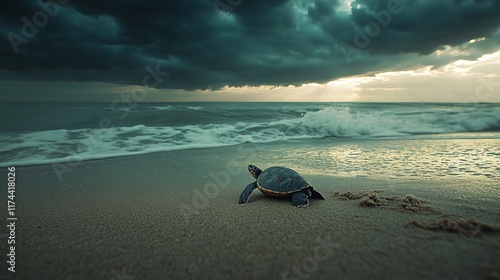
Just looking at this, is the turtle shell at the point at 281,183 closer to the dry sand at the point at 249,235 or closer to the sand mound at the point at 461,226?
the dry sand at the point at 249,235

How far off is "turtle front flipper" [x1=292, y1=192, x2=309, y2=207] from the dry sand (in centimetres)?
10

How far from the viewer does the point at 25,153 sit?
736 cm

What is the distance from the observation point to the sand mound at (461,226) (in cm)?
213

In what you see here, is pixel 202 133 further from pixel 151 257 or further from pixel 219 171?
pixel 151 257

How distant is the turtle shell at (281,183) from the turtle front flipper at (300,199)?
6 centimetres

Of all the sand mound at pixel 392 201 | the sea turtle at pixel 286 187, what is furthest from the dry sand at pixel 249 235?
the sea turtle at pixel 286 187

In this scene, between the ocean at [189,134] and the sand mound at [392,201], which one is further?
the ocean at [189,134]

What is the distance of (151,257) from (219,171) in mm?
3759

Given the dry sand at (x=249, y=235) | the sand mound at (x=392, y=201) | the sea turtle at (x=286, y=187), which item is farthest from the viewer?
the sea turtle at (x=286, y=187)

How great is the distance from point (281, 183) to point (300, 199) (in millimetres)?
371

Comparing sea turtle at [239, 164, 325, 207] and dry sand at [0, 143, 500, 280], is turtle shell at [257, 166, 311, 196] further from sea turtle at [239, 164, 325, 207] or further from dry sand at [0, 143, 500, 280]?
dry sand at [0, 143, 500, 280]

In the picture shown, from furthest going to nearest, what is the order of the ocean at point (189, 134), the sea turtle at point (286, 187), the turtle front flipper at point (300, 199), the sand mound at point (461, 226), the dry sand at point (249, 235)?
the ocean at point (189, 134)
the sea turtle at point (286, 187)
the turtle front flipper at point (300, 199)
the sand mound at point (461, 226)
the dry sand at point (249, 235)

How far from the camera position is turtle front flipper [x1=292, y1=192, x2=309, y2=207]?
10.5ft

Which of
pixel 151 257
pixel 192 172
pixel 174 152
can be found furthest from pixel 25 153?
pixel 151 257
